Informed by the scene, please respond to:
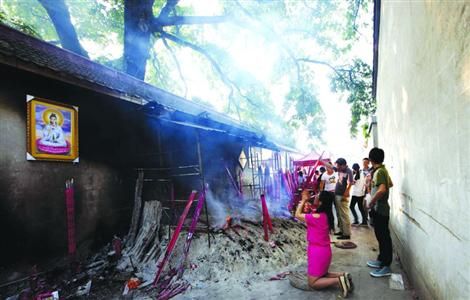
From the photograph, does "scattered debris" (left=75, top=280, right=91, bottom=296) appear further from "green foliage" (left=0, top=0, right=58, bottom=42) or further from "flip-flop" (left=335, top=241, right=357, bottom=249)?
"green foliage" (left=0, top=0, right=58, bottom=42)

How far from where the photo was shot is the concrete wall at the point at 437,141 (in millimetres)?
1942

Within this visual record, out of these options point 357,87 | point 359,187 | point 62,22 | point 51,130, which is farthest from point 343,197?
point 62,22

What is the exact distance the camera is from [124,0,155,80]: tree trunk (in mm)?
13555

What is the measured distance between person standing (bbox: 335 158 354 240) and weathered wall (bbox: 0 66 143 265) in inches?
208

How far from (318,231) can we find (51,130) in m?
4.82

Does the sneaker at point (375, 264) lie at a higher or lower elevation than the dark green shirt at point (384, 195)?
lower

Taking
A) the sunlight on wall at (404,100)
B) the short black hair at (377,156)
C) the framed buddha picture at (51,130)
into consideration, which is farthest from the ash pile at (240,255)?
the sunlight on wall at (404,100)

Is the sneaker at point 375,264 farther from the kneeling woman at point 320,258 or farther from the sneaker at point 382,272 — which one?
the kneeling woman at point 320,258

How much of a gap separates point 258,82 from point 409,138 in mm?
13389

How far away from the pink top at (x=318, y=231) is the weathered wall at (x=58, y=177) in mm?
4319

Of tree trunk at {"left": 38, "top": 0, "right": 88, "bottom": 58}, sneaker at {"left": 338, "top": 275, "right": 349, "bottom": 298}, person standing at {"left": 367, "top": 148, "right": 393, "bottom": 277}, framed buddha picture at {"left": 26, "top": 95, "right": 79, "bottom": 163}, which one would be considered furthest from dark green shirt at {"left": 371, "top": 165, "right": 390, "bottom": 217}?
tree trunk at {"left": 38, "top": 0, "right": 88, "bottom": 58}

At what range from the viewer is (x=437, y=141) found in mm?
2570

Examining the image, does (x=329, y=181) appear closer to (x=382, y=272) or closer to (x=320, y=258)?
(x=382, y=272)

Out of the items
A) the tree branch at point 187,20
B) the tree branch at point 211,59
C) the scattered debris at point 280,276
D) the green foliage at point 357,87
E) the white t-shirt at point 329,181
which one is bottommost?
the scattered debris at point 280,276
